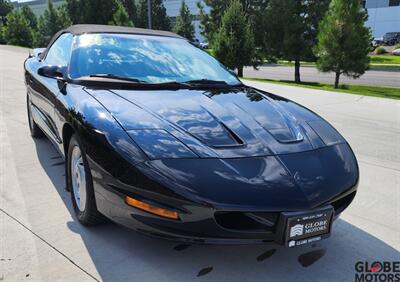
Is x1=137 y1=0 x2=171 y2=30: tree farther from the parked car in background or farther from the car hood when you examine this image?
the car hood

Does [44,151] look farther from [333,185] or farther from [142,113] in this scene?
[333,185]

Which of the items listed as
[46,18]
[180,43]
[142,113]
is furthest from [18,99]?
[46,18]

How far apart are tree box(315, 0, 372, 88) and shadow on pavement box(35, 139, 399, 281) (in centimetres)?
1397

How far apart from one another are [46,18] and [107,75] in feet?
122

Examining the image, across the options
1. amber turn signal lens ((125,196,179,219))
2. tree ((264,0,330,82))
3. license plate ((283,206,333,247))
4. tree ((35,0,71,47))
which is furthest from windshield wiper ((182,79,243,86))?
tree ((35,0,71,47))

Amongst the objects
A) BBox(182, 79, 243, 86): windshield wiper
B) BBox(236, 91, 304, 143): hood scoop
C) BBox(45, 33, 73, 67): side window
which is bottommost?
BBox(236, 91, 304, 143): hood scoop

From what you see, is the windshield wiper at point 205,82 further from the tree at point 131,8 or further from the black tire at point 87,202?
the tree at point 131,8

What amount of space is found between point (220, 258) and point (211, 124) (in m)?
0.85

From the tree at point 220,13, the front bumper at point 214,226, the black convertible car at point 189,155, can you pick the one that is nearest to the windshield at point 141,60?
the black convertible car at point 189,155

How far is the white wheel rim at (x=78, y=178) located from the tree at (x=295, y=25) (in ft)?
64.6

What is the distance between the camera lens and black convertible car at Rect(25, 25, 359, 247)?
2068mm

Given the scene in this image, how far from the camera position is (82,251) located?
98.9 inches

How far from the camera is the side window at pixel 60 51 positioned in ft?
12.2

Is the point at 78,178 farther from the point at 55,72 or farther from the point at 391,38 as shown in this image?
the point at 391,38
